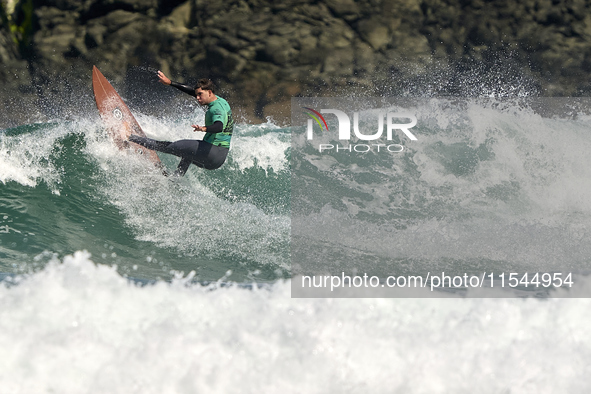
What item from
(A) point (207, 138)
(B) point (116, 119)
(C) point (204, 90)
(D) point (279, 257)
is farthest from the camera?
(B) point (116, 119)

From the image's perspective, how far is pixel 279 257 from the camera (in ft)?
14.2

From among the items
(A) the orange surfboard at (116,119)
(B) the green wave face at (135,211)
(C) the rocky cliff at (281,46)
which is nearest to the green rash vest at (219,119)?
(B) the green wave face at (135,211)

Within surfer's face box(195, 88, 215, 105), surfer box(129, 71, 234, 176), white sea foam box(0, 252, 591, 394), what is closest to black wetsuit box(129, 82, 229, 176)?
surfer box(129, 71, 234, 176)

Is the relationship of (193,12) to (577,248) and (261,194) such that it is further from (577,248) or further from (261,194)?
(577,248)

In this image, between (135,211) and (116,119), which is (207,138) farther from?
(116,119)

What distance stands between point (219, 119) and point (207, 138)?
0.37m

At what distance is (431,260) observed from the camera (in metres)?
4.31

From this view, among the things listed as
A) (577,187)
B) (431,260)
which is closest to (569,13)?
(577,187)

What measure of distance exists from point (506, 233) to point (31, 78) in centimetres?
707

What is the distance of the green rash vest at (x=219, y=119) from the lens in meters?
4.27

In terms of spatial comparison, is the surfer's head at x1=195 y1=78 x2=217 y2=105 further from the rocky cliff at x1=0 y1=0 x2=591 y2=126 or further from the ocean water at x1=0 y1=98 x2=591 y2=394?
the rocky cliff at x1=0 y1=0 x2=591 y2=126

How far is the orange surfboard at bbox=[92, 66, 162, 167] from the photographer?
5.28 m

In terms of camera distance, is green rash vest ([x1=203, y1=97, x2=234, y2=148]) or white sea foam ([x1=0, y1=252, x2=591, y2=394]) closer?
white sea foam ([x1=0, y1=252, x2=591, y2=394])

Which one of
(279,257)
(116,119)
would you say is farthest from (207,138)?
(116,119)
